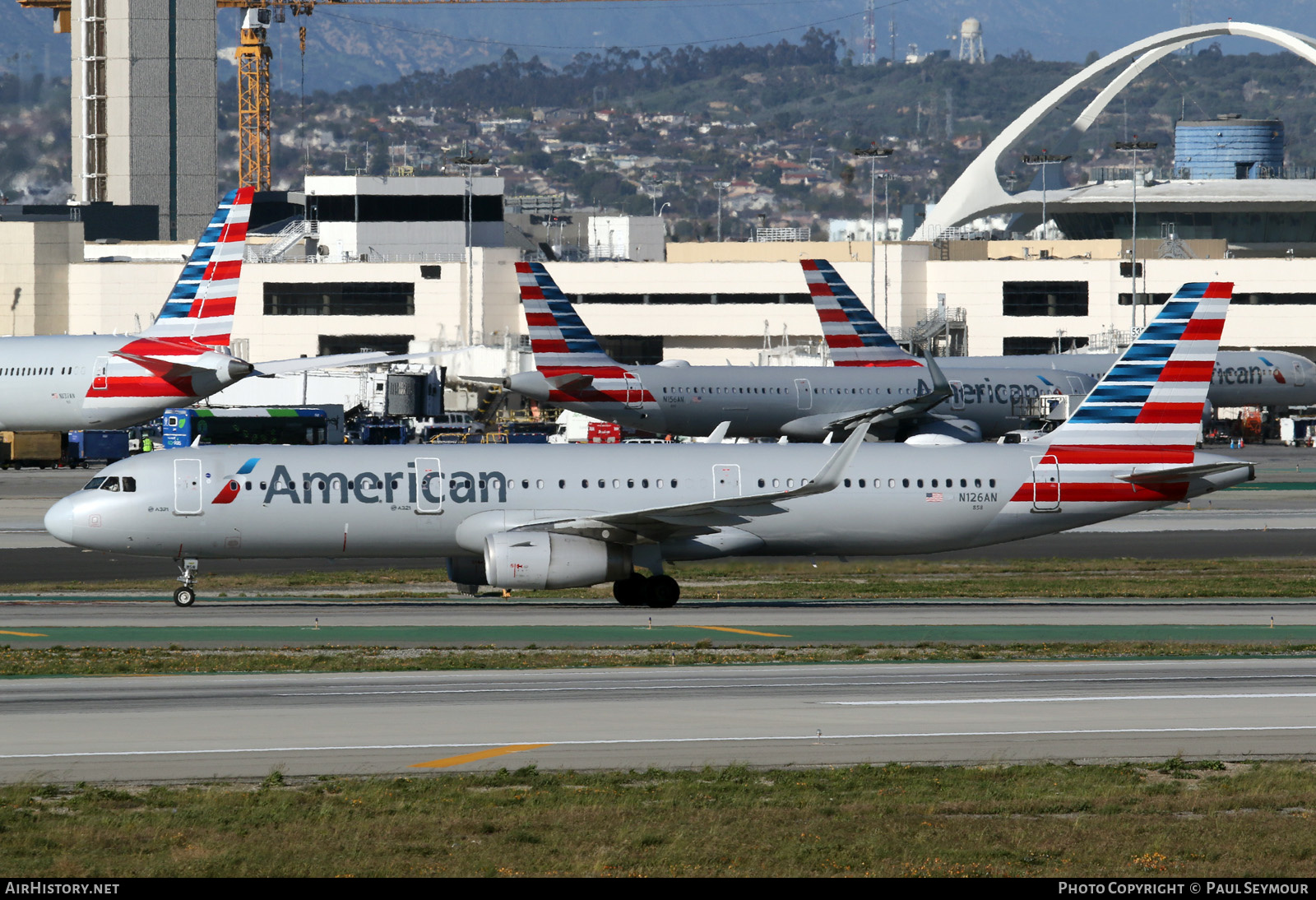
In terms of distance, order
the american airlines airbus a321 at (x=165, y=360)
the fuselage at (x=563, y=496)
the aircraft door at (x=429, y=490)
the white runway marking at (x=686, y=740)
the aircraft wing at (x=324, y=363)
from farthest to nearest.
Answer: the american airlines airbus a321 at (x=165, y=360) → the aircraft wing at (x=324, y=363) → the aircraft door at (x=429, y=490) → the fuselage at (x=563, y=496) → the white runway marking at (x=686, y=740)

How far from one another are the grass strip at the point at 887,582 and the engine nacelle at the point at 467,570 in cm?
195

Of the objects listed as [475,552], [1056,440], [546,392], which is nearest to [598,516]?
[475,552]

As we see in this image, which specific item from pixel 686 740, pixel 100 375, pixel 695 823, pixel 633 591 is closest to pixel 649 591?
pixel 633 591

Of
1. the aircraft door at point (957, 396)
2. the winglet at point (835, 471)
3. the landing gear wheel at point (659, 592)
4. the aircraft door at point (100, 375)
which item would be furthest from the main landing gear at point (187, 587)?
the aircraft door at point (957, 396)

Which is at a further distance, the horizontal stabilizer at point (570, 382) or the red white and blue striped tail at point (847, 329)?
the red white and blue striped tail at point (847, 329)

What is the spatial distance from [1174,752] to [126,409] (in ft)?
197

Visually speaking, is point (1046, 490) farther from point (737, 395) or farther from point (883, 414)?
point (737, 395)

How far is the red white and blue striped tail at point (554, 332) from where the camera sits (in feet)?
231

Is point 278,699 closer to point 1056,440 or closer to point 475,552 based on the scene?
point 475,552

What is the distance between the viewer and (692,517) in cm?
3756

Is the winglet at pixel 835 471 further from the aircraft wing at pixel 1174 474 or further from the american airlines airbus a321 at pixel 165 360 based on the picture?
the american airlines airbus a321 at pixel 165 360

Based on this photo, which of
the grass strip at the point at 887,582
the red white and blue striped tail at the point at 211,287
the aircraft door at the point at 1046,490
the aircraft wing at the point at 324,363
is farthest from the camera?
the red white and blue striped tail at the point at 211,287

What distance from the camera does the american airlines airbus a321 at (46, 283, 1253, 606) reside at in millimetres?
37688

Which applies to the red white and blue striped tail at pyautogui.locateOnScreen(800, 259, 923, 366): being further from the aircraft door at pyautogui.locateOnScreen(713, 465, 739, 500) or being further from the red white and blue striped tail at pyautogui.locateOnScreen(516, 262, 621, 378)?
the aircraft door at pyautogui.locateOnScreen(713, 465, 739, 500)
